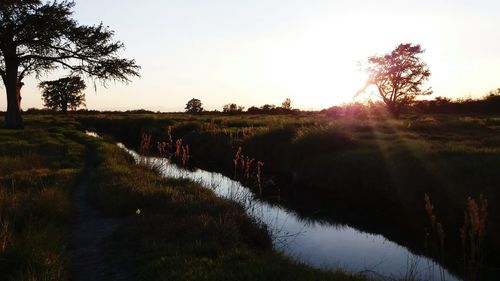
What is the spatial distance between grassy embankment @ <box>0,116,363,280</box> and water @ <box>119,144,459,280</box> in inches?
36.5

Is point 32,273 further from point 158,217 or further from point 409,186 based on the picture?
point 409,186

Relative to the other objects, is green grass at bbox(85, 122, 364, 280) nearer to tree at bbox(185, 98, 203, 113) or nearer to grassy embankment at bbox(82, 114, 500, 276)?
grassy embankment at bbox(82, 114, 500, 276)

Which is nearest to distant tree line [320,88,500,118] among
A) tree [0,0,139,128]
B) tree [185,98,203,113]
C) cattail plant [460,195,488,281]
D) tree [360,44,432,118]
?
tree [360,44,432,118]

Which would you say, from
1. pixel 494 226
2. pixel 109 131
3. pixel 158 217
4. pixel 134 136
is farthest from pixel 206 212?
pixel 109 131

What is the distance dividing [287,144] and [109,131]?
28.7 m

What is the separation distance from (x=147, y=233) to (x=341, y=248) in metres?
4.24

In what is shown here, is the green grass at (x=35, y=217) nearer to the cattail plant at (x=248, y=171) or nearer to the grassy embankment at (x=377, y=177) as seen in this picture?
the cattail plant at (x=248, y=171)

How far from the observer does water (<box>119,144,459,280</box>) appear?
8.43 metres

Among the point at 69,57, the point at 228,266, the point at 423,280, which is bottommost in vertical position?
the point at 423,280

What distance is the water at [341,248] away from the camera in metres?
8.43

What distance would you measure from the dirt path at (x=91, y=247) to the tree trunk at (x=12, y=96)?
21722mm

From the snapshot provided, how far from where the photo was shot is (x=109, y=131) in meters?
44.8

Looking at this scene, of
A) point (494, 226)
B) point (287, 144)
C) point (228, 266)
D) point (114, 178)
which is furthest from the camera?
point (287, 144)

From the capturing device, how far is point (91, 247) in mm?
8047
